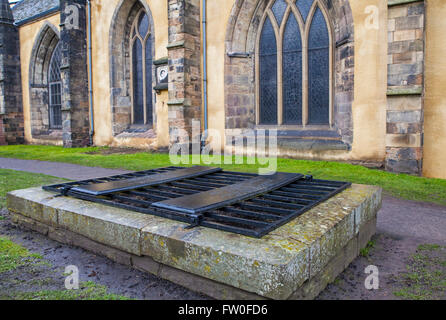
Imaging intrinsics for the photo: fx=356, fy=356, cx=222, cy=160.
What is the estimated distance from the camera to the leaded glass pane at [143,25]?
1440 cm

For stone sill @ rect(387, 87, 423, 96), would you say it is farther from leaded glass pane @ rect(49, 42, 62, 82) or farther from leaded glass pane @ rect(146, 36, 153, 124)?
leaded glass pane @ rect(49, 42, 62, 82)

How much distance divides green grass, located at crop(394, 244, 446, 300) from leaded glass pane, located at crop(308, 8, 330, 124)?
7.16m

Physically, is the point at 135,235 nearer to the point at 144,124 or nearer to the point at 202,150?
the point at 202,150

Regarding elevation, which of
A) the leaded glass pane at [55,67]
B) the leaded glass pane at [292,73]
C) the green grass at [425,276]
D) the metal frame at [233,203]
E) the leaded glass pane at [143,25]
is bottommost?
the green grass at [425,276]

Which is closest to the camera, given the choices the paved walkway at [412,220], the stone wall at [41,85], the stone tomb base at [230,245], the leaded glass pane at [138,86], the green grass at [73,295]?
the stone tomb base at [230,245]

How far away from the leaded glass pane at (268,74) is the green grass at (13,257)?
29.0 feet

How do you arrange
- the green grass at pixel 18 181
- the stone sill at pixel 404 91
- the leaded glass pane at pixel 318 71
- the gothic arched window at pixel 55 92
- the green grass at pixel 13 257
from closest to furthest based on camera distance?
1. the green grass at pixel 13 257
2. the green grass at pixel 18 181
3. the stone sill at pixel 404 91
4. the leaded glass pane at pixel 318 71
5. the gothic arched window at pixel 55 92

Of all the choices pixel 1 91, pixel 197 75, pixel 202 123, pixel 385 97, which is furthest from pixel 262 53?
pixel 1 91

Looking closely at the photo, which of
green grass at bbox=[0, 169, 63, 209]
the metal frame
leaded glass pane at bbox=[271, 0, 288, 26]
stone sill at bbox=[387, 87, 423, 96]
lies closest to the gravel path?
the metal frame

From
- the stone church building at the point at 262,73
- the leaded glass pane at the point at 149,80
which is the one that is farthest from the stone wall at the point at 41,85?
the leaded glass pane at the point at 149,80

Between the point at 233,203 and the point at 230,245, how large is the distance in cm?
81

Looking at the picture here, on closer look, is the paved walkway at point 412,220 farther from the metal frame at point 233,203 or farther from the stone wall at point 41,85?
the stone wall at point 41,85

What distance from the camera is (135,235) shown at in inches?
107

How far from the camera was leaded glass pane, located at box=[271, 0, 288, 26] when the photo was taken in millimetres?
10742
